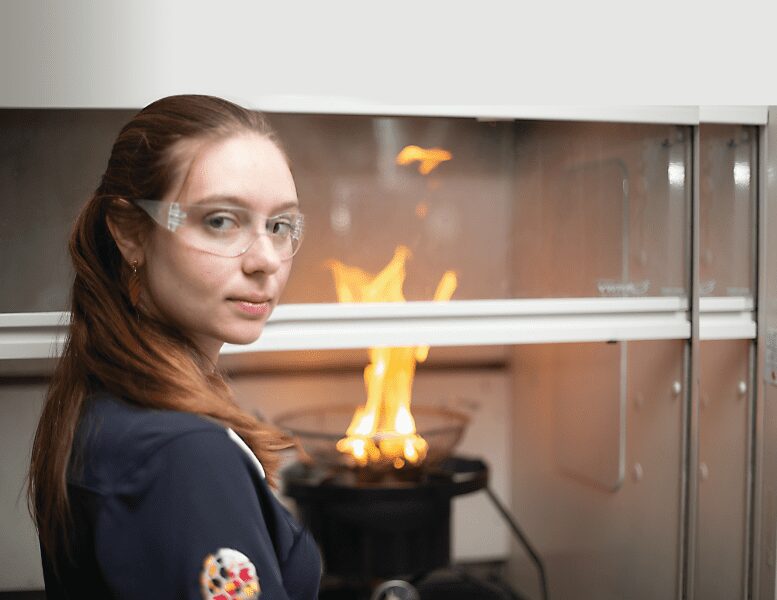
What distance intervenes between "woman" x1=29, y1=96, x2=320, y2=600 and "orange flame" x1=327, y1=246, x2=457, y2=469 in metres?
0.53

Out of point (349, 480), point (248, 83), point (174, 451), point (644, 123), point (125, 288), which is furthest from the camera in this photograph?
point (349, 480)

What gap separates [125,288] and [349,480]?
847 mm

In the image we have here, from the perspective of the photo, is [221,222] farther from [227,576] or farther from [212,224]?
[227,576]

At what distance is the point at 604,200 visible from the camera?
60.5 inches

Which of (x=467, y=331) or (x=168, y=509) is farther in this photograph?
(x=467, y=331)

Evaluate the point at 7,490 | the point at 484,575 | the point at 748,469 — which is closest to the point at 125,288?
the point at 7,490

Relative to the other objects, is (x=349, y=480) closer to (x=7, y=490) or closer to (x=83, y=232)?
(x=7, y=490)

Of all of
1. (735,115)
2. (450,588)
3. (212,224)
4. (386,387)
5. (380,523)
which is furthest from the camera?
(450,588)

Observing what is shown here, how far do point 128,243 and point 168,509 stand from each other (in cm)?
30

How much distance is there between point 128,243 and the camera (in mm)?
851

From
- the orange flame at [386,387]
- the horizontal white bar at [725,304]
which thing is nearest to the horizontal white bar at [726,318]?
the horizontal white bar at [725,304]

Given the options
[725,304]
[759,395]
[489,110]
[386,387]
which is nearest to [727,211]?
[725,304]

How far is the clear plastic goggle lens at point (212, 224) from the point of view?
80 cm

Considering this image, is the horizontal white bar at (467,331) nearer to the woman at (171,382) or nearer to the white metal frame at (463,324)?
the white metal frame at (463,324)
